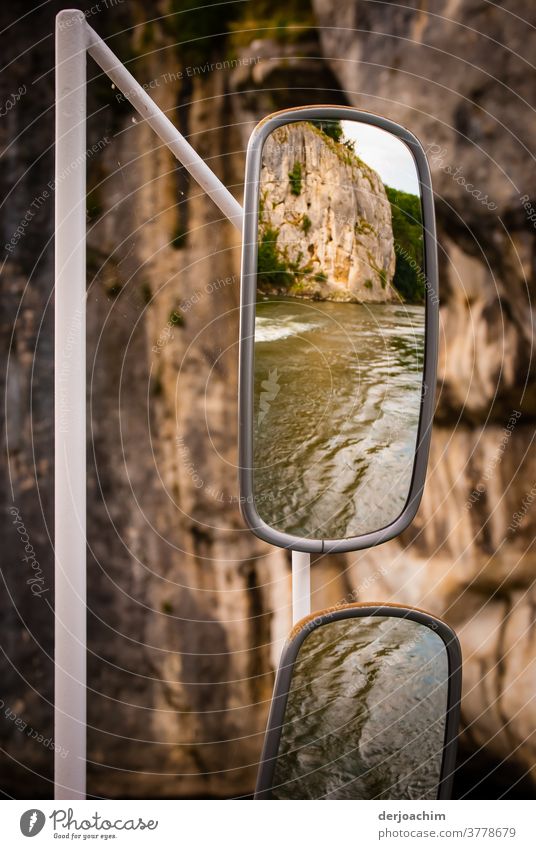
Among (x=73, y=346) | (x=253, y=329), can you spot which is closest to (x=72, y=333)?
(x=73, y=346)

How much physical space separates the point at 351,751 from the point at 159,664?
27 cm

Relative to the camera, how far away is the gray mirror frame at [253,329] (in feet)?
1.28

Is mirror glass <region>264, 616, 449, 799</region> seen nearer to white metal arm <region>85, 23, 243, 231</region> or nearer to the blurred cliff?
the blurred cliff

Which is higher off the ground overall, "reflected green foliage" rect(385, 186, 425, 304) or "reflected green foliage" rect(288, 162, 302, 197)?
"reflected green foliage" rect(288, 162, 302, 197)

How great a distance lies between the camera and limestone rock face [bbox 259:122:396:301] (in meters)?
0.40

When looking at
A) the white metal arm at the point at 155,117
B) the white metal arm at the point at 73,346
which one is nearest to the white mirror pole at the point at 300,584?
the white metal arm at the point at 73,346

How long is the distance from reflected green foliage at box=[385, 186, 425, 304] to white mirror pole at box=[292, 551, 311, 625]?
0.24 metres

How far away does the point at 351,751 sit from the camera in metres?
0.45

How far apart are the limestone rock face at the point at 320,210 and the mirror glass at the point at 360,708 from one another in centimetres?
29

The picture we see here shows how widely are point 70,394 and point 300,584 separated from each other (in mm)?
259

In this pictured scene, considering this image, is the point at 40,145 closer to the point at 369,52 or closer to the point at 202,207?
the point at 202,207

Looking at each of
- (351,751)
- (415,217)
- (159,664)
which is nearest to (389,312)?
(415,217)
